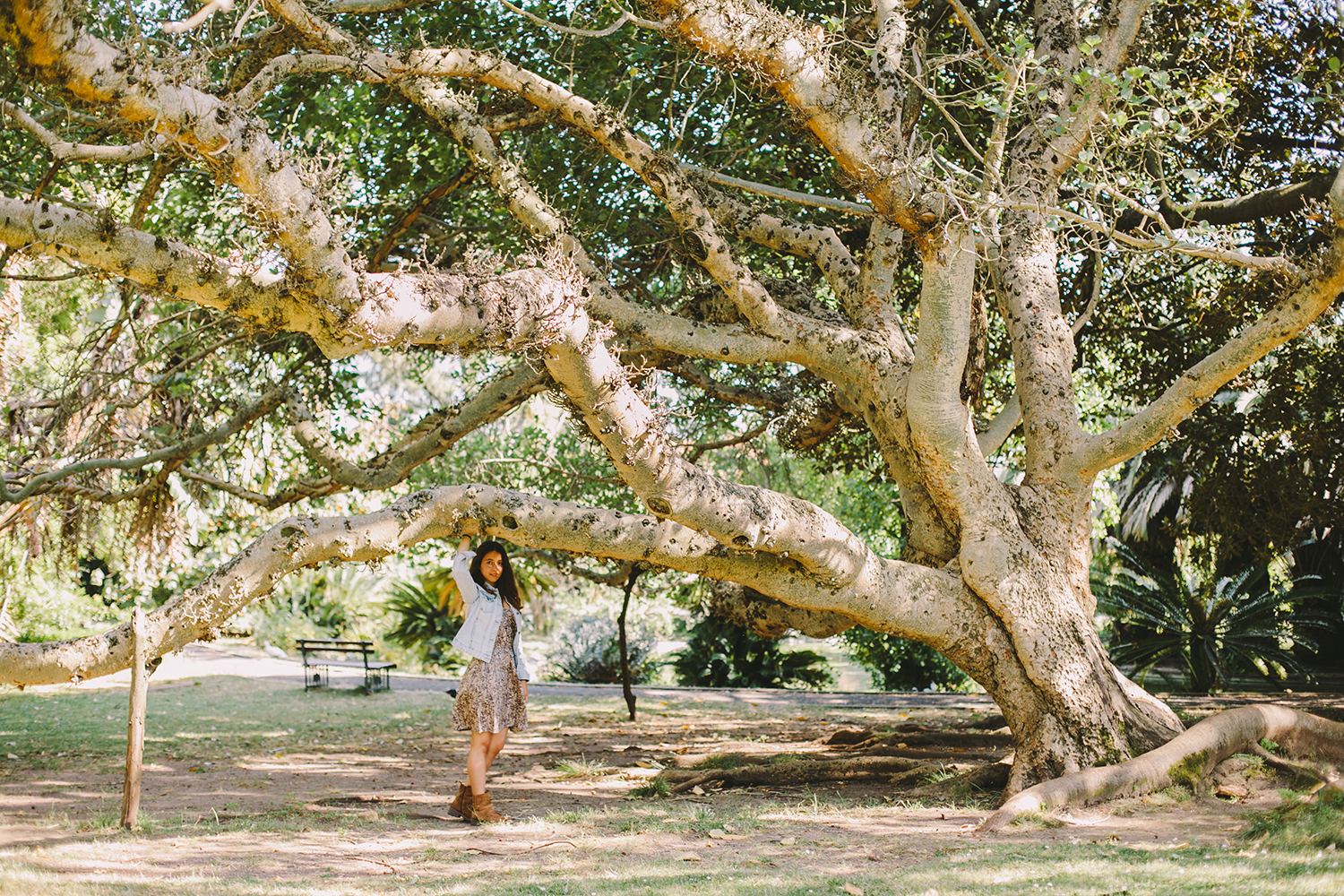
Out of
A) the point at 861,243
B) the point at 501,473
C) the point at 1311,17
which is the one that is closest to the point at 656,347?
the point at 861,243

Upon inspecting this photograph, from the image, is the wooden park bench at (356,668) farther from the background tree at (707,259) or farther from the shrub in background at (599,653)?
the background tree at (707,259)

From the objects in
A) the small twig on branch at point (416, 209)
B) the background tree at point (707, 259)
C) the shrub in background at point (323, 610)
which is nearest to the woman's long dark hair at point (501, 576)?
the background tree at point (707, 259)

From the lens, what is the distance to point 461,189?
1095 centimetres

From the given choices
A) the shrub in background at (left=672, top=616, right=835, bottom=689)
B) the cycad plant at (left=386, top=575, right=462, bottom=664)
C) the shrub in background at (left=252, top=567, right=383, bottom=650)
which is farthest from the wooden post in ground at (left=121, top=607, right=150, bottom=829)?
the shrub in background at (left=252, top=567, right=383, bottom=650)

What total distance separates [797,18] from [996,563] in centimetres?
387

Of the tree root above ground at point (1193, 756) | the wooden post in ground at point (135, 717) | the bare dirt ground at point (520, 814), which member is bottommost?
the bare dirt ground at point (520, 814)

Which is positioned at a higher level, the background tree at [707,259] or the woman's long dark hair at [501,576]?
the background tree at [707,259]

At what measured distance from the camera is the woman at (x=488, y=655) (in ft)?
21.8

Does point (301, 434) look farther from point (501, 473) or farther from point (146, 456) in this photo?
point (501, 473)

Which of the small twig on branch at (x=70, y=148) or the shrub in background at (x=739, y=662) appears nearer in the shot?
the small twig on branch at (x=70, y=148)

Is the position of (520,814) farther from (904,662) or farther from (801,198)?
(904,662)

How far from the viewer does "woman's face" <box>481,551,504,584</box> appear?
22.3 feet

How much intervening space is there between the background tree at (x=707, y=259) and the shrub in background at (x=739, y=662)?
7282 mm

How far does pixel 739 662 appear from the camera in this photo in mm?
18031
